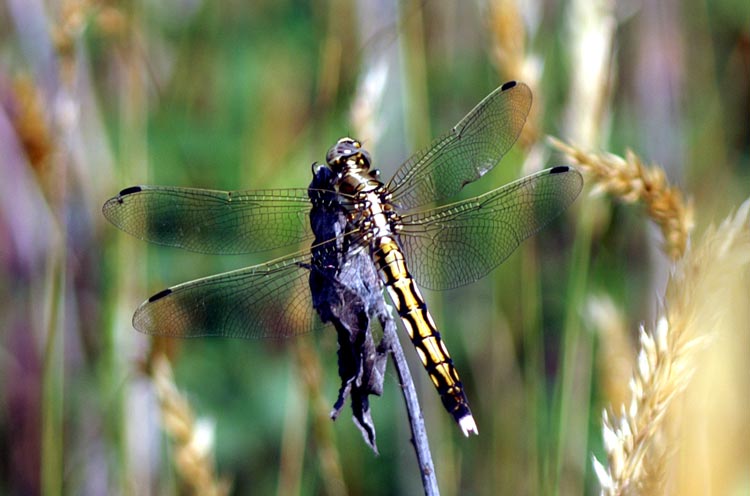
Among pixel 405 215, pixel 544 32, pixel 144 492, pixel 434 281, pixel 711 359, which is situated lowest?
pixel 711 359

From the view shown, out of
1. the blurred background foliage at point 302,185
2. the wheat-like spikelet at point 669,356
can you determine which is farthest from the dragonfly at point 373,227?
the wheat-like spikelet at point 669,356

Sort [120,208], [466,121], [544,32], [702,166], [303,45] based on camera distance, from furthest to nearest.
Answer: [303,45], [544,32], [702,166], [466,121], [120,208]

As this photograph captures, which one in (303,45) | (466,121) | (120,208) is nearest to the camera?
(120,208)

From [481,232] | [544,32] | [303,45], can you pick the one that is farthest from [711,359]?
[303,45]

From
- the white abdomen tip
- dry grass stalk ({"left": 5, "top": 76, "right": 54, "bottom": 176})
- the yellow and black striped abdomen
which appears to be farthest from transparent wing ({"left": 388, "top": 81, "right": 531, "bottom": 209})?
dry grass stalk ({"left": 5, "top": 76, "right": 54, "bottom": 176})

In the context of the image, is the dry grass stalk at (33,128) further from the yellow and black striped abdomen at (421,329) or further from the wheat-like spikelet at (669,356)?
the wheat-like spikelet at (669,356)

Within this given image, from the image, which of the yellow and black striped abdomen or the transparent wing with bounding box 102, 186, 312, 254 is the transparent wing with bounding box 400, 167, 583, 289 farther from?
the transparent wing with bounding box 102, 186, 312, 254

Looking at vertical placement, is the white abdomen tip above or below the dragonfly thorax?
below

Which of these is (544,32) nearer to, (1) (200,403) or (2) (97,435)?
(1) (200,403)
